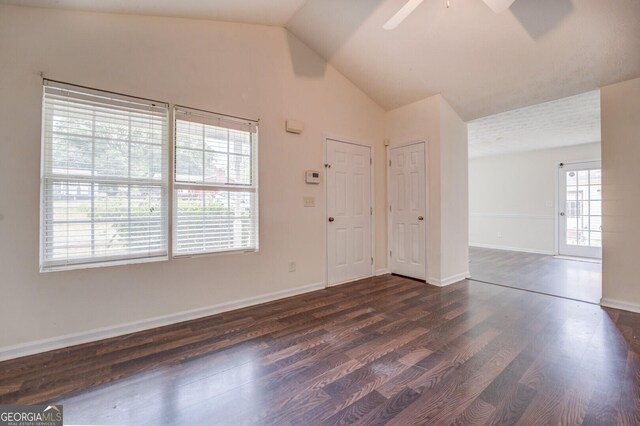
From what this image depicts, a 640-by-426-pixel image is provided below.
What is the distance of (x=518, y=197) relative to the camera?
6.62 meters

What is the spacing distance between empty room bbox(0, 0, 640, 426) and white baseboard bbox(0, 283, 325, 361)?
2 cm

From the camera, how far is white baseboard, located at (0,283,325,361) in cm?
203

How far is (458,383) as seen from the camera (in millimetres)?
1686

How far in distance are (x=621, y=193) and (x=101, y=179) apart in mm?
5016

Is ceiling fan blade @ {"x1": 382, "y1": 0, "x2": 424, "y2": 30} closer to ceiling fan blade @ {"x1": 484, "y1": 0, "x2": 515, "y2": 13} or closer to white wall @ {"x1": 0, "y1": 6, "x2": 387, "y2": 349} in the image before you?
ceiling fan blade @ {"x1": 484, "y1": 0, "x2": 515, "y2": 13}

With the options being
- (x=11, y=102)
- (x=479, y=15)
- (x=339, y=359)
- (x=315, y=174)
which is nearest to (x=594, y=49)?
(x=479, y=15)

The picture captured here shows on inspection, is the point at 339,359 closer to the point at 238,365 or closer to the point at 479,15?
the point at 238,365

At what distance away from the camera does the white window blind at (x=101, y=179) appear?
215cm

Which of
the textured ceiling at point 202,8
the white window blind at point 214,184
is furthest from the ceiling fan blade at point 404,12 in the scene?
the white window blind at point 214,184

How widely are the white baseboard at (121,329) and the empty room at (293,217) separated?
2cm

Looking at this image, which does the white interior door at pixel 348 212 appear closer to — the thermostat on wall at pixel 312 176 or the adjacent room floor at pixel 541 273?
the thermostat on wall at pixel 312 176

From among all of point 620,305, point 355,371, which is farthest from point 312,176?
point 620,305

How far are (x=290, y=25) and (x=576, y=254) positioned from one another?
6953mm

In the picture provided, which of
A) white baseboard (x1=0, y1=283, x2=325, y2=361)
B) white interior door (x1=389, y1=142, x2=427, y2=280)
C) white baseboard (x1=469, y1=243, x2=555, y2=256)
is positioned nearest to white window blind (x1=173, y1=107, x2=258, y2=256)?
white baseboard (x1=0, y1=283, x2=325, y2=361)
